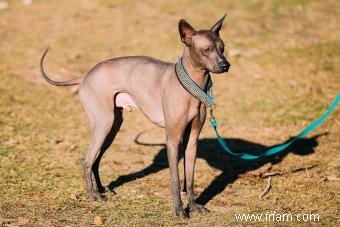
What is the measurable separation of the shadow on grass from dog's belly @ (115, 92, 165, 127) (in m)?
1.34

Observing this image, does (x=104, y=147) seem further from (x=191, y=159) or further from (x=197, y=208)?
(x=197, y=208)

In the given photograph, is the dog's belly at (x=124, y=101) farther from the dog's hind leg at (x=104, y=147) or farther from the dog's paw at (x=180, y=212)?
the dog's paw at (x=180, y=212)

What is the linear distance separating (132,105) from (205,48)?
1.54 m

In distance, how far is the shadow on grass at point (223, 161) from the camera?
29.2 feet

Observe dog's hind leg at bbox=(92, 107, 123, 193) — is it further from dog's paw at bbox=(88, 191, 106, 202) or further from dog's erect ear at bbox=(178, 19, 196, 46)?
dog's erect ear at bbox=(178, 19, 196, 46)

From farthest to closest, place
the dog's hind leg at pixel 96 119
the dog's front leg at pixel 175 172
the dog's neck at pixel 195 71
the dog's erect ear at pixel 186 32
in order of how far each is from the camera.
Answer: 1. the dog's hind leg at pixel 96 119
2. the dog's front leg at pixel 175 172
3. the dog's neck at pixel 195 71
4. the dog's erect ear at pixel 186 32

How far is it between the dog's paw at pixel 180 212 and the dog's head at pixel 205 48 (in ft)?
5.93

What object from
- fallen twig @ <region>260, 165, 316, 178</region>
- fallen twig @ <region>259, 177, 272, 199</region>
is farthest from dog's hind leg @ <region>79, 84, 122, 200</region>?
fallen twig @ <region>260, 165, 316, 178</region>

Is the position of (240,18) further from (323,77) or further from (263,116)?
(263,116)

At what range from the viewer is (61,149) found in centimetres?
1039

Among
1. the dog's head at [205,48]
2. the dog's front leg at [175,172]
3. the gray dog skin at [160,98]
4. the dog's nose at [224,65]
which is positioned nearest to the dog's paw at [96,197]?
the gray dog skin at [160,98]

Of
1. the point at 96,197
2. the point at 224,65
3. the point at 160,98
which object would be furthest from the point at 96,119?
the point at 224,65

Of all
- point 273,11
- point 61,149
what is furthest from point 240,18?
point 61,149

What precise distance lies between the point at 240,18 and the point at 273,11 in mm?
1200
